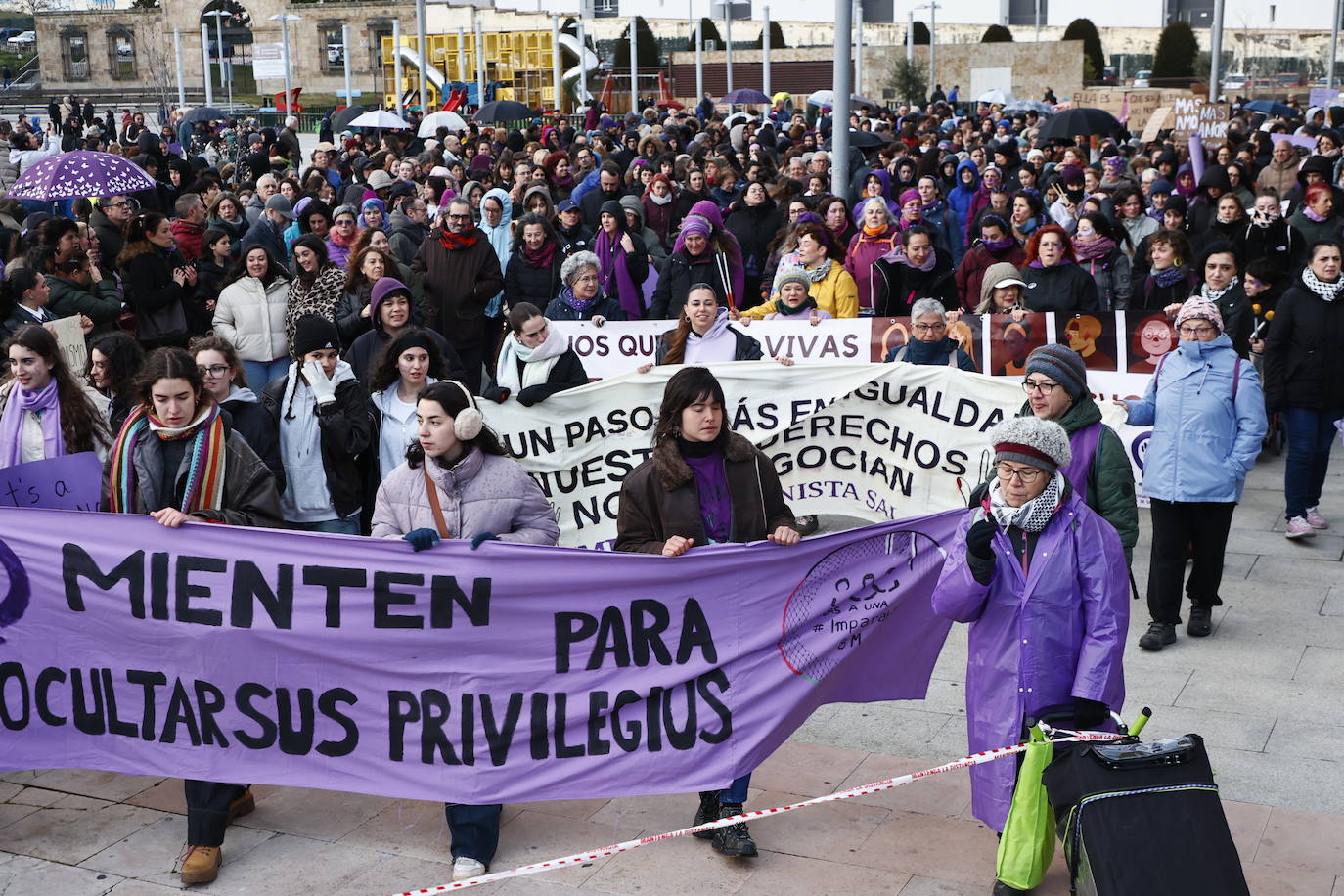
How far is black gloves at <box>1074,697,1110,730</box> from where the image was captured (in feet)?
16.1

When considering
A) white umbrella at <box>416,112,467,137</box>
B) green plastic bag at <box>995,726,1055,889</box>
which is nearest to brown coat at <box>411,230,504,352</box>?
green plastic bag at <box>995,726,1055,889</box>

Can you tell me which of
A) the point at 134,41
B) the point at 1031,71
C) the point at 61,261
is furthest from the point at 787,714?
the point at 134,41

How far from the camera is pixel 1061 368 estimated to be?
19.2ft

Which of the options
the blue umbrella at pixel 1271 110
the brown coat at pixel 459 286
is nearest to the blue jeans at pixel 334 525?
the brown coat at pixel 459 286

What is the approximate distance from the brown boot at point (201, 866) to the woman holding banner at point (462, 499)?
30.9 inches

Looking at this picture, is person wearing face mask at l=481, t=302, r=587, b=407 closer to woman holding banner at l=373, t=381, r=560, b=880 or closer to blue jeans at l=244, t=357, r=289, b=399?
blue jeans at l=244, t=357, r=289, b=399

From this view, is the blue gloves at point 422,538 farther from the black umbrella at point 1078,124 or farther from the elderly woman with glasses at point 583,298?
the black umbrella at point 1078,124

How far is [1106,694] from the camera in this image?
16.1ft

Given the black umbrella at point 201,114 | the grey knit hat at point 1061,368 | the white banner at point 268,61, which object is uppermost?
the white banner at point 268,61

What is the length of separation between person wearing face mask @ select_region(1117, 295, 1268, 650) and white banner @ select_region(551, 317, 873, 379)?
2.35 m

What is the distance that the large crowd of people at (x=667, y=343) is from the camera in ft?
17.8

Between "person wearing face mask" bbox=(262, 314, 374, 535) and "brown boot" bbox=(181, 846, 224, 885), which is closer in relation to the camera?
"brown boot" bbox=(181, 846, 224, 885)

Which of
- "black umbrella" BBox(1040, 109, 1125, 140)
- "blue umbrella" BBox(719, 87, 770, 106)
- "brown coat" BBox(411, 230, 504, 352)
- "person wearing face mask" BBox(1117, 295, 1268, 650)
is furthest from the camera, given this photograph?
"blue umbrella" BBox(719, 87, 770, 106)

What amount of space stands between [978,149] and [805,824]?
14845mm
